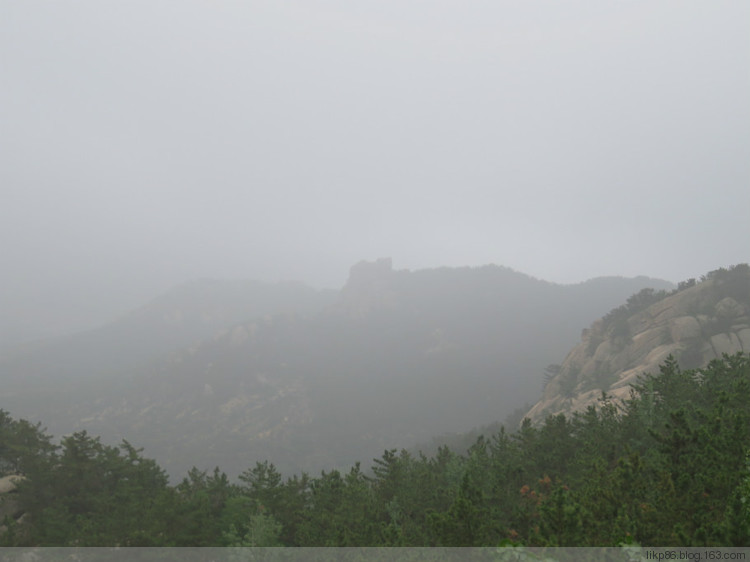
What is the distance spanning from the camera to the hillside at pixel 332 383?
93.4 meters

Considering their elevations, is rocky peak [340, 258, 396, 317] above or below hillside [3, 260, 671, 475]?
above

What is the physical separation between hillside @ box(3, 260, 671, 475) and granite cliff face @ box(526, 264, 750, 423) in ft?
164

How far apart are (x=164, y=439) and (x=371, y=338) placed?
268 feet

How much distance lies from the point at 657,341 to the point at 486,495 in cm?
3705

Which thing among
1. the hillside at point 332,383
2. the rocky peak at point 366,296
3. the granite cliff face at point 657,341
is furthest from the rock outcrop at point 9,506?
the rocky peak at point 366,296

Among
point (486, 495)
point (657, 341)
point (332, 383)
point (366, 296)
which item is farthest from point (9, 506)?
point (366, 296)

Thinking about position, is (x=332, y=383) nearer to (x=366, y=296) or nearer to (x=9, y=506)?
(x=366, y=296)

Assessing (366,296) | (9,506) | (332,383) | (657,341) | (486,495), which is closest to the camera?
(486,495)

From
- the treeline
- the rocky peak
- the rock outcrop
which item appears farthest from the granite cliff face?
the rocky peak

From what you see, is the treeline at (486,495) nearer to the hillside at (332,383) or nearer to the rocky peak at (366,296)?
the hillside at (332,383)

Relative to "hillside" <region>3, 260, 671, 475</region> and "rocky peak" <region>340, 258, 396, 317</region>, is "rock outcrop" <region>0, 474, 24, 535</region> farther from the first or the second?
"rocky peak" <region>340, 258, 396, 317</region>

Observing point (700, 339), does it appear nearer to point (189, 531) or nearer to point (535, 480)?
point (535, 480)

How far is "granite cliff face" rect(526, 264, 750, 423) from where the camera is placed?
34.2 metres

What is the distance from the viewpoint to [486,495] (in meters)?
14.1
